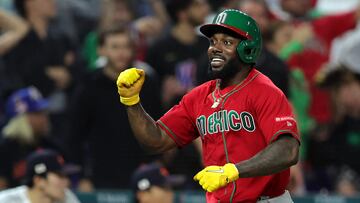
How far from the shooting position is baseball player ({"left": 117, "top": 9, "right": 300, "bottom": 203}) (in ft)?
17.6

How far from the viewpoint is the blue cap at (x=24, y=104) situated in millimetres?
9273

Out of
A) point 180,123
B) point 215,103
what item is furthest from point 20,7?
point 215,103

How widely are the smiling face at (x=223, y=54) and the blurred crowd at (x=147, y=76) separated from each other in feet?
11.0

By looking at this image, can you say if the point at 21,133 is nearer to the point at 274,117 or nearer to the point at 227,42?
the point at 227,42

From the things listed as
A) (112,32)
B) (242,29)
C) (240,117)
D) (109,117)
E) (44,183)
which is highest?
(242,29)

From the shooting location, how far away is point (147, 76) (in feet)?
30.2

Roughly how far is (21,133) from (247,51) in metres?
3.93

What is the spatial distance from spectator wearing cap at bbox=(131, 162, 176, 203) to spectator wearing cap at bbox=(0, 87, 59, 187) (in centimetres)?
118

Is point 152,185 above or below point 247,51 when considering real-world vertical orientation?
below

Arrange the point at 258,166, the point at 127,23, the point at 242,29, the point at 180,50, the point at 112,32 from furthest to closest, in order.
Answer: the point at 127,23
the point at 180,50
the point at 112,32
the point at 242,29
the point at 258,166

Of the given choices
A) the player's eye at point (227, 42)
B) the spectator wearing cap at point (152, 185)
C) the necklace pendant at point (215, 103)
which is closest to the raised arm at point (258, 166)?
the necklace pendant at point (215, 103)

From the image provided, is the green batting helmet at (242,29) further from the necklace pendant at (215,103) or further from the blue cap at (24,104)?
the blue cap at (24,104)

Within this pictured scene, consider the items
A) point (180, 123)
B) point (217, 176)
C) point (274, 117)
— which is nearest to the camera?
point (217, 176)

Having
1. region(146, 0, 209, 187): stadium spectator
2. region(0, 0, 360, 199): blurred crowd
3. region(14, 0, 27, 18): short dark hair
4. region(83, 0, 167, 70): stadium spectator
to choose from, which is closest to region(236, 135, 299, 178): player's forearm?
region(0, 0, 360, 199): blurred crowd
